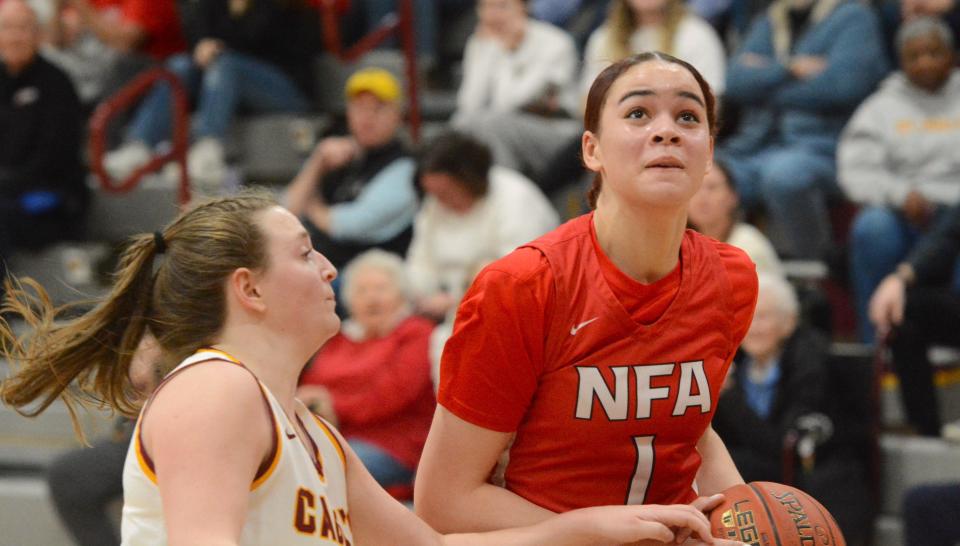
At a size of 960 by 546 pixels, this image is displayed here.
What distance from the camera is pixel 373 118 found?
6.36 m

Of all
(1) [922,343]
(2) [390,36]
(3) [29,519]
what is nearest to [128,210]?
(2) [390,36]

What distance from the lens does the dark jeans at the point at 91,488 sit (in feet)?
17.2

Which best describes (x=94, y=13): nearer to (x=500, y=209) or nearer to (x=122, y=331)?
(x=500, y=209)

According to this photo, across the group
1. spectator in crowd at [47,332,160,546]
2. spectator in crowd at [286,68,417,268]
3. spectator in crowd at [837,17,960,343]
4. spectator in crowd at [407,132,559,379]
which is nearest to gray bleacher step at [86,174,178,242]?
spectator in crowd at [286,68,417,268]

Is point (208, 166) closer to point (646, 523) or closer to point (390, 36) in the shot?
point (390, 36)

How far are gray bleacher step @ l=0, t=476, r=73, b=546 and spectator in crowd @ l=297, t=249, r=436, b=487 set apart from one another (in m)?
1.38

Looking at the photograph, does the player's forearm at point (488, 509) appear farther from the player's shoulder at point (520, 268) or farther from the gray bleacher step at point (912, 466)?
the gray bleacher step at point (912, 466)

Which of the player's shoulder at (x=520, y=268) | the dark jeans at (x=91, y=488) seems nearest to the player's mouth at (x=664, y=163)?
the player's shoulder at (x=520, y=268)

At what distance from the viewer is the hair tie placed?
2348 millimetres

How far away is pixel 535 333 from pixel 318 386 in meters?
3.03

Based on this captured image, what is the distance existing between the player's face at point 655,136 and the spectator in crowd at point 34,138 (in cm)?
518

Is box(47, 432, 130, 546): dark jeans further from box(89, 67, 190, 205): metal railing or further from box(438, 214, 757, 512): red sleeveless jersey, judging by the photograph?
box(438, 214, 757, 512): red sleeveless jersey

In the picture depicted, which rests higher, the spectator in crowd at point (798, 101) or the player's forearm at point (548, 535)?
the spectator in crowd at point (798, 101)

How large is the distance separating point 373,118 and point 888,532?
115 inches
